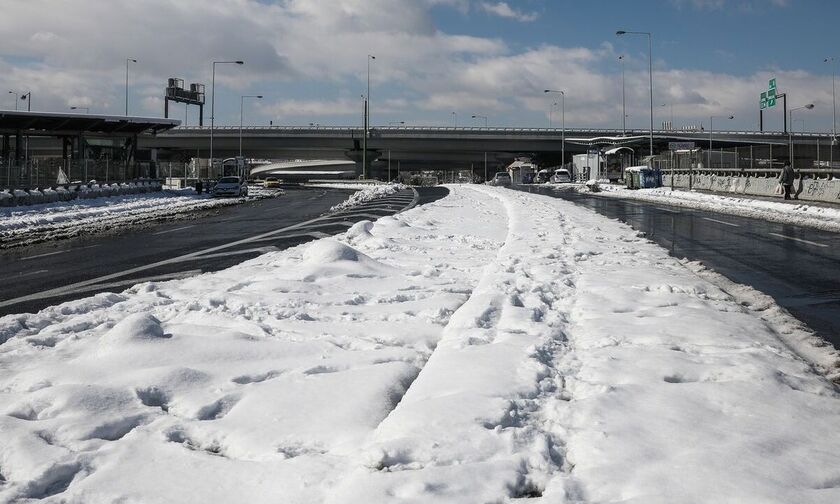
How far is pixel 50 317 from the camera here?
7.57 m

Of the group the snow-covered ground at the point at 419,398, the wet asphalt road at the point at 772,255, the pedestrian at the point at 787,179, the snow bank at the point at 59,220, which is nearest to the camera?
the snow-covered ground at the point at 419,398

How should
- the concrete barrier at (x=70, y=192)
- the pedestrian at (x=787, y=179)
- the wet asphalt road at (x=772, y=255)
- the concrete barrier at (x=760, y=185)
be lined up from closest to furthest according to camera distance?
1. the wet asphalt road at (x=772, y=255)
2. the concrete barrier at (x=70, y=192)
3. the concrete barrier at (x=760, y=185)
4. the pedestrian at (x=787, y=179)

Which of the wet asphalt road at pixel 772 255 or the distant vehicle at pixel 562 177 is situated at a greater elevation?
the distant vehicle at pixel 562 177

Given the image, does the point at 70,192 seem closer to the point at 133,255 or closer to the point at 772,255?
the point at 133,255

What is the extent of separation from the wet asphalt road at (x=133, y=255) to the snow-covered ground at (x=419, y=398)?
5.25 feet

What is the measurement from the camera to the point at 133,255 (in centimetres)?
1450

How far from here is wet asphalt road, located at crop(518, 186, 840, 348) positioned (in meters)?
8.88

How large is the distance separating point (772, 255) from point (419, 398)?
1152cm

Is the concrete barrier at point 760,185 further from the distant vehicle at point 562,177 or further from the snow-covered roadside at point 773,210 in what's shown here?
the distant vehicle at point 562,177

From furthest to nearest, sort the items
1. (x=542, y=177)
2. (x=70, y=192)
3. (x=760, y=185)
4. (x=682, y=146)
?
(x=542, y=177) → (x=682, y=146) → (x=760, y=185) → (x=70, y=192)

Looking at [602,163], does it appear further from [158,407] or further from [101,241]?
[158,407]

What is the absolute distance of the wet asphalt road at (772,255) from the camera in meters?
8.88

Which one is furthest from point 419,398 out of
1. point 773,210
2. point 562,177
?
point 562,177

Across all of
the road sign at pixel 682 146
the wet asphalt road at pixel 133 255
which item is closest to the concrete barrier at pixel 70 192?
the wet asphalt road at pixel 133 255
